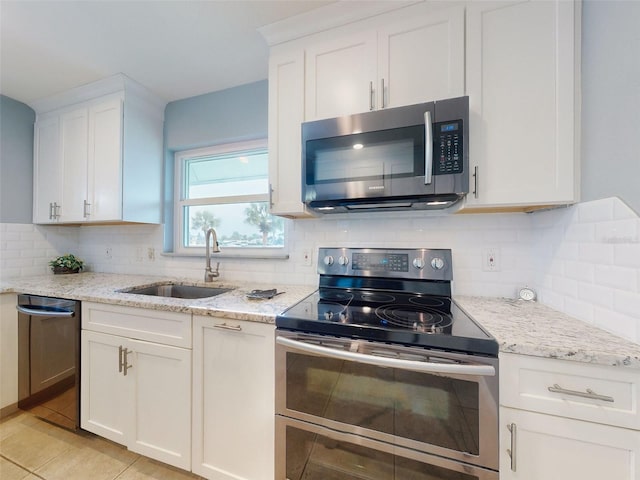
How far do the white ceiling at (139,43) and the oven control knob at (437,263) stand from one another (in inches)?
Result: 57.7

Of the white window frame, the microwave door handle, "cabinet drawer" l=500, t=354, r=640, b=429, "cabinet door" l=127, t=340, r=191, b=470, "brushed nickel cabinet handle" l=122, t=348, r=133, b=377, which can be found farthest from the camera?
the white window frame

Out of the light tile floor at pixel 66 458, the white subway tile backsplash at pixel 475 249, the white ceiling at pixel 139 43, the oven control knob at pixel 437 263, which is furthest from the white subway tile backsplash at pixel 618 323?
the light tile floor at pixel 66 458

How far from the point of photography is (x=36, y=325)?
165cm

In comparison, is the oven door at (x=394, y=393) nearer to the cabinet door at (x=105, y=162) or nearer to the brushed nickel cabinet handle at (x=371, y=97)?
the brushed nickel cabinet handle at (x=371, y=97)

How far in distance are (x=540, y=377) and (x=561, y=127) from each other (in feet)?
3.18

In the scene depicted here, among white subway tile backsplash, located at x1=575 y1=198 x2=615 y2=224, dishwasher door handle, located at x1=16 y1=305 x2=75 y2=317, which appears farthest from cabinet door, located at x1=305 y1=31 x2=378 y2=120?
dishwasher door handle, located at x1=16 y1=305 x2=75 y2=317

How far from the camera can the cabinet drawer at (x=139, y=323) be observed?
125cm

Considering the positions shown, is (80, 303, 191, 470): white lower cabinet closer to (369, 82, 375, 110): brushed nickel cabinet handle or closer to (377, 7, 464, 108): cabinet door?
(369, 82, 375, 110): brushed nickel cabinet handle

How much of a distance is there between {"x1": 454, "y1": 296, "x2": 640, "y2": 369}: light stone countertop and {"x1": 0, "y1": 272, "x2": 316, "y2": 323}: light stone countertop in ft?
2.82

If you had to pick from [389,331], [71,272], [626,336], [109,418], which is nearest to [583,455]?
[626,336]

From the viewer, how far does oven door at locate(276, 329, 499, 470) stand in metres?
0.81

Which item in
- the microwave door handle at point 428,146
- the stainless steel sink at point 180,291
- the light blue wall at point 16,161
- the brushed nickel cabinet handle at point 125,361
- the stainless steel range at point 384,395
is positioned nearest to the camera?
the stainless steel range at point 384,395

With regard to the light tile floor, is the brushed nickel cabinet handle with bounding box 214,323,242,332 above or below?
above

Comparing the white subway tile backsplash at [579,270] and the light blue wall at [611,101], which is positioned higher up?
the light blue wall at [611,101]
